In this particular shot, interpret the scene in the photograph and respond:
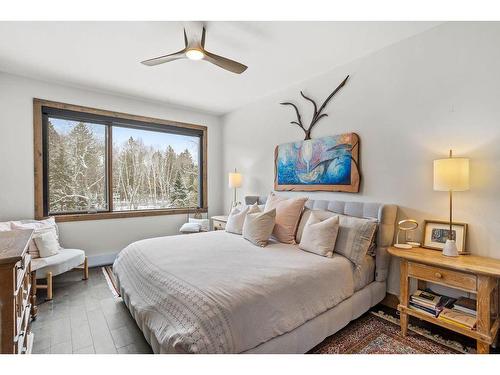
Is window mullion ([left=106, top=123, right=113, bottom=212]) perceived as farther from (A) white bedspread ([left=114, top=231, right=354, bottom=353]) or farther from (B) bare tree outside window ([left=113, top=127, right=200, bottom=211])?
(A) white bedspread ([left=114, top=231, right=354, bottom=353])

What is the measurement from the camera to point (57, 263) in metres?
2.68

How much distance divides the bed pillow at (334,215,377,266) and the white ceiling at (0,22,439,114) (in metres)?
1.75

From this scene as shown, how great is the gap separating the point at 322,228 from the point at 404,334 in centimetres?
103

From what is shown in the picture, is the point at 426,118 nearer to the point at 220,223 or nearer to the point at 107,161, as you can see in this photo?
the point at 220,223

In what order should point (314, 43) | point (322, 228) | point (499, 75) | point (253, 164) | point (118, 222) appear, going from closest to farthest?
point (499, 75)
point (322, 228)
point (314, 43)
point (118, 222)
point (253, 164)

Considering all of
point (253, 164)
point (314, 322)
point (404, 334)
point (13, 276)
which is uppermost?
point (253, 164)

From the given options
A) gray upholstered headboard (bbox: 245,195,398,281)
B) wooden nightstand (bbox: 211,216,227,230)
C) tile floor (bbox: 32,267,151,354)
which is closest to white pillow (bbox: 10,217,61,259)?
tile floor (bbox: 32,267,151,354)

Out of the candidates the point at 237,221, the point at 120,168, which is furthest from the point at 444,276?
the point at 120,168

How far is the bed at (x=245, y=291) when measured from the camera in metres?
1.33

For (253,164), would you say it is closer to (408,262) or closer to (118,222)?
(118,222)

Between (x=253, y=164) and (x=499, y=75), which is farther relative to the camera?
(x=253, y=164)

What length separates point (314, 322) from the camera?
1711 millimetres

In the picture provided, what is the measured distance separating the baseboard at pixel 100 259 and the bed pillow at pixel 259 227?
2.38 metres

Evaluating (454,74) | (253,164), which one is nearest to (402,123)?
(454,74)
